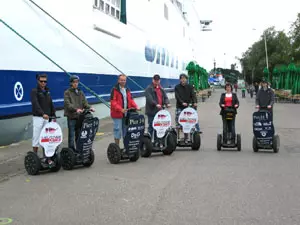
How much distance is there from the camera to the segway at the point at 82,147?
29.2ft

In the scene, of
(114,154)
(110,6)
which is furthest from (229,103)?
(110,6)

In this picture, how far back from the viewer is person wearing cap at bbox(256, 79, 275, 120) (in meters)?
11.6

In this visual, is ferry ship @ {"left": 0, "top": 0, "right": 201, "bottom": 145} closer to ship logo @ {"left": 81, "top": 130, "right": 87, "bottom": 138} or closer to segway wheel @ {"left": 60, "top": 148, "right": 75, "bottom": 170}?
segway wheel @ {"left": 60, "top": 148, "right": 75, "bottom": 170}

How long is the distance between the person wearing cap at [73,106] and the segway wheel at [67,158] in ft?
1.41

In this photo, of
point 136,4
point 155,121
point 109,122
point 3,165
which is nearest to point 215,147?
point 155,121

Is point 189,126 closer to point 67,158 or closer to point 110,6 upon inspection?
point 67,158

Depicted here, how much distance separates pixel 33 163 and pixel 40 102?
3.50 feet

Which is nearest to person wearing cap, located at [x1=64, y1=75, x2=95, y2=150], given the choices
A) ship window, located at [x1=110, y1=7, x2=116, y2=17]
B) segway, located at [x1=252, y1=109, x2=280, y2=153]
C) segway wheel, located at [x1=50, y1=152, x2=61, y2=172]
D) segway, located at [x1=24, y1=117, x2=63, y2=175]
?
segway, located at [x1=24, y1=117, x2=63, y2=175]

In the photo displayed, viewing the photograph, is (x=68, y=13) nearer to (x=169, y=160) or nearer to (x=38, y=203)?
(x=169, y=160)

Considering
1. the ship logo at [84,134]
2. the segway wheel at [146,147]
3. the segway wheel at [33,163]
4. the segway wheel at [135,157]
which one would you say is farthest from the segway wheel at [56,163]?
the segway wheel at [146,147]

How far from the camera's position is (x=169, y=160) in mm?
10203

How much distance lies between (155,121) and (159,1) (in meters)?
25.3

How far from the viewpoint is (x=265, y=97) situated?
1161 cm

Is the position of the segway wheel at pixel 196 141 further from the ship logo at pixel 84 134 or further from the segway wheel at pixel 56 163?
the segway wheel at pixel 56 163
